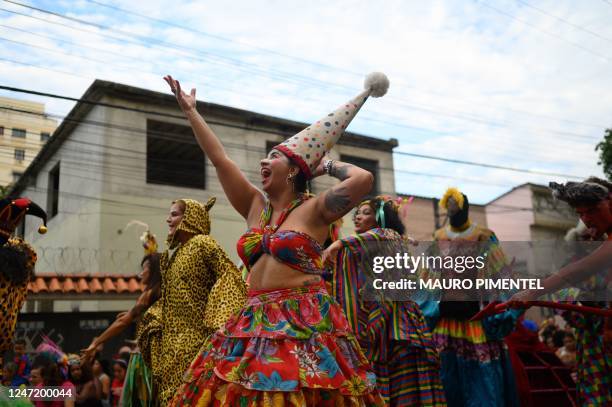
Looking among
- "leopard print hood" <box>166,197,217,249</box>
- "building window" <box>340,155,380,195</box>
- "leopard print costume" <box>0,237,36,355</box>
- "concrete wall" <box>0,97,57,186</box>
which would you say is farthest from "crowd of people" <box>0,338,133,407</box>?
"building window" <box>340,155,380,195</box>

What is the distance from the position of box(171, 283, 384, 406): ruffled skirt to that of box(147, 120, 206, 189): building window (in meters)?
16.3

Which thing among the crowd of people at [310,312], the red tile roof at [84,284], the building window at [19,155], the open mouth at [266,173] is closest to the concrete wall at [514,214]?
the red tile roof at [84,284]

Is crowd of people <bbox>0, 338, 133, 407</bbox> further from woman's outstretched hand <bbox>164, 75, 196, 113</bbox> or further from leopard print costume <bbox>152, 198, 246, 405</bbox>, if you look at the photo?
woman's outstretched hand <bbox>164, 75, 196, 113</bbox>

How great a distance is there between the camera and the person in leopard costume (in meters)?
4.17

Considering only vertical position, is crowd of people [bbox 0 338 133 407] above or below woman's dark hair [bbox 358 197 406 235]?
below

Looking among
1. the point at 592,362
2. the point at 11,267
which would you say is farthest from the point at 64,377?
the point at 592,362

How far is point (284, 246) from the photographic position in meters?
2.99

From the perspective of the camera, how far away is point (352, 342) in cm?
302

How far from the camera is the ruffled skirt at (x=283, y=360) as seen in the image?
268 centimetres

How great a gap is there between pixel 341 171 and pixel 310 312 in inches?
29.2

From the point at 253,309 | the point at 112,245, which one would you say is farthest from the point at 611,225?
the point at 112,245

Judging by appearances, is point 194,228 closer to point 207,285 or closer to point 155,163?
point 207,285

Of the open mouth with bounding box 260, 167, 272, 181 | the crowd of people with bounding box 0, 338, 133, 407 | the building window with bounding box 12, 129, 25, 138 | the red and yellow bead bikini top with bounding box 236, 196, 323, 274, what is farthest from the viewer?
the building window with bounding box 12, 129, 25, 138

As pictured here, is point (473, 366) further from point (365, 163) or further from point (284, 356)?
point (365, 163)
